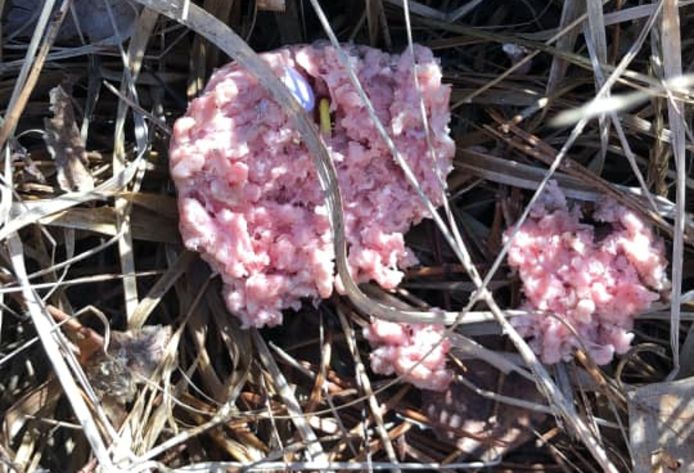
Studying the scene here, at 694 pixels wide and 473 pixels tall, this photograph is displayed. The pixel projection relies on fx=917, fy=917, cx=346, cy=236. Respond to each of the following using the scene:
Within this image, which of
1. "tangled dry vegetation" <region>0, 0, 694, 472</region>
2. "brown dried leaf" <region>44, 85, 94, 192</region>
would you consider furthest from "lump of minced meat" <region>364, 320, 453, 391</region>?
"brown dried leaf" <region>44, 85, 94, 192</region>

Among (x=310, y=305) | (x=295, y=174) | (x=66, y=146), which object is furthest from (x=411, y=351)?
(x=66, y=146)

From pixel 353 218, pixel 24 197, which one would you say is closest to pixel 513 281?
pixel 353 218

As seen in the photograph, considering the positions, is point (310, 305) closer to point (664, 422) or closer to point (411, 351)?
point (411, 351)

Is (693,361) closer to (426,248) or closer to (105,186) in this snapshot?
(426,248)

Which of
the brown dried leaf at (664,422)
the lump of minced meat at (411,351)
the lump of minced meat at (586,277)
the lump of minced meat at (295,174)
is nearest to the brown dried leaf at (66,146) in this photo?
the lump of minced meat at (295,174)

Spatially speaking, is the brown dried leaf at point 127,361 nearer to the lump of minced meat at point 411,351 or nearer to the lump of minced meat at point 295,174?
the lump of minced meat at point 295,174
